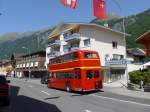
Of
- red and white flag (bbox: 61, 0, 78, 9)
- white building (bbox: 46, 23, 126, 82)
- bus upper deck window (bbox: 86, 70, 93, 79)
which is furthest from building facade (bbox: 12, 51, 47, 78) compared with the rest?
red and white flag (bbox: 61, 0, 78, 9)

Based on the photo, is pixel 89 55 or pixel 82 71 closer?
pixel 82 71

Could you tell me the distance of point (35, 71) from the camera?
109 metres

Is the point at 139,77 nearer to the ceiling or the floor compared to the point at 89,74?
nearer to the floor

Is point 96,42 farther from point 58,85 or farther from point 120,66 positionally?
point 58,85

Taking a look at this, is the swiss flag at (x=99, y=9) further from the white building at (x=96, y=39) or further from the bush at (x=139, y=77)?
the white building at (x=96, y=39)

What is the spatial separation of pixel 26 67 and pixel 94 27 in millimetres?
58803

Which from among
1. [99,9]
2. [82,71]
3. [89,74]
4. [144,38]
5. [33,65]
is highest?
[99,9]

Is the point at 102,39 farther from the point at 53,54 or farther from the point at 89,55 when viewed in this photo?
the point at 89,55

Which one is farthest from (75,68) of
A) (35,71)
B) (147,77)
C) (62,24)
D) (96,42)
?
(35,71)

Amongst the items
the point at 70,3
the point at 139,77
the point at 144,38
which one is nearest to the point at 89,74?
the point at 70,3

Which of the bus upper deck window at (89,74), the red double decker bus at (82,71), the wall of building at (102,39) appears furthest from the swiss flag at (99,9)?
the wall of building at (102,39)

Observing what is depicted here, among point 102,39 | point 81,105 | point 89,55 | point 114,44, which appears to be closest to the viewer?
point 81,105

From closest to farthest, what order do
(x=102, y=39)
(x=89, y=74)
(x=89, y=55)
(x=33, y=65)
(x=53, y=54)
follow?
(x=89, y=74)
(x=89, y=55)
(x=102, y=39)
(x=53, y=54)
(x=33, y=65)

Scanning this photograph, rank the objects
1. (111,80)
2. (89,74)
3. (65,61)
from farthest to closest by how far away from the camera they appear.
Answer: (111,80)
(65,61)
(89,74)
